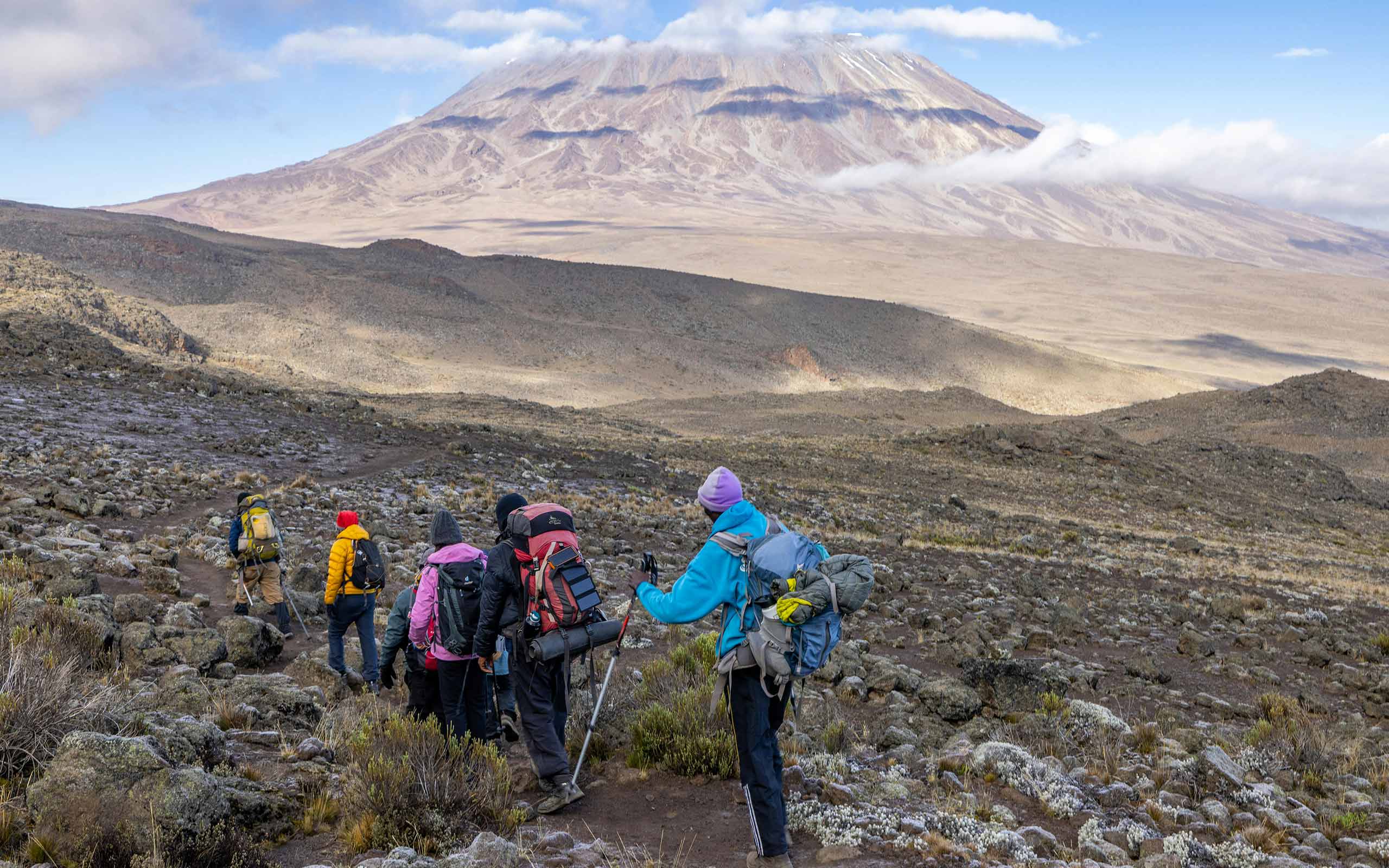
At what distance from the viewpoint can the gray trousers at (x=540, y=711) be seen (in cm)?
462

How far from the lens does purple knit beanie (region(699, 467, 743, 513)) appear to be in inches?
164

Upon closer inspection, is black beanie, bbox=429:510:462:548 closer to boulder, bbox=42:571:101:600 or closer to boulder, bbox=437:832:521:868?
boulder, bbox=437:832:521:868

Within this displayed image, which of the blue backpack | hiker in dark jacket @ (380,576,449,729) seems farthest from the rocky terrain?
the blue backpack

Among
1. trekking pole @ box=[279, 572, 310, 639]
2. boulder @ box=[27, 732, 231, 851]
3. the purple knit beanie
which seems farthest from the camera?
trekking pole @ box=[279, 572, 310, 639]

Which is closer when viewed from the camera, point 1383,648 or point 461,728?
point 461,728

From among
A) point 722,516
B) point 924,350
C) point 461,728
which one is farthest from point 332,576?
point 924,350

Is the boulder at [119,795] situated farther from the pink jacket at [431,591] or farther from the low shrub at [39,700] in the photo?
the pink jacket at [431,591]

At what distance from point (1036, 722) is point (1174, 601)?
6666mm

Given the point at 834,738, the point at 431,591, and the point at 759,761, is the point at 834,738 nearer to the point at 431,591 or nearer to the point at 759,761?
the point at 759,761

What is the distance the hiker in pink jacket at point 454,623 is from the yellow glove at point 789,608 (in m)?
1.76

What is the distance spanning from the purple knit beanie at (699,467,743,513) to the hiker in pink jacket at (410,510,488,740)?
148 cm

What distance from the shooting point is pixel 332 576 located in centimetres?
656

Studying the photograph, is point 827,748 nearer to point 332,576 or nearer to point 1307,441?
point 332,576

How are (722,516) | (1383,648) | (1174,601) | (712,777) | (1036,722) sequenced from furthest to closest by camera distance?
(1174,601)
(1383,648)
(1036,722)
(712,777)
(722,516)
